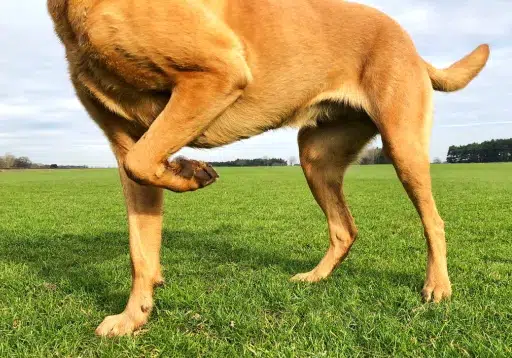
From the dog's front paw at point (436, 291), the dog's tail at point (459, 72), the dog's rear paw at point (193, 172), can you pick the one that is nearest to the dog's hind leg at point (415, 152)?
the dog's front paw at point (436, 291)

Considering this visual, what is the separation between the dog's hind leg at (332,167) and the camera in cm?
424

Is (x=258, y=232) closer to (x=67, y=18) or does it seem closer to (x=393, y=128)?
(x=393, y=128)

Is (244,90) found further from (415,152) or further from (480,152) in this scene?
(480,152)

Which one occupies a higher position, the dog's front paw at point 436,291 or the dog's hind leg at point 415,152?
the dog's hind leg at point 415,152

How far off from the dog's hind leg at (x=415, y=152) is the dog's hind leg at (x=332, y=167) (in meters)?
0.55

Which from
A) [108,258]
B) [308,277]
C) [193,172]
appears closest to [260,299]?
[308,277]

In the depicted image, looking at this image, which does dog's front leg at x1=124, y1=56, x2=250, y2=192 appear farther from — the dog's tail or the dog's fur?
the dog's tail

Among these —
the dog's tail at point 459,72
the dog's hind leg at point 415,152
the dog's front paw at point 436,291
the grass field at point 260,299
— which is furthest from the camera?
the dog's tail at point 459,72

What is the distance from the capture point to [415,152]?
3656 millimetres

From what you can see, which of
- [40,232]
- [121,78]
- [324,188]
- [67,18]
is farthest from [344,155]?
[40,232]

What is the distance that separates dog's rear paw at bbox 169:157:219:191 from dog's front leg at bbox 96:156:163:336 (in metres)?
0.52

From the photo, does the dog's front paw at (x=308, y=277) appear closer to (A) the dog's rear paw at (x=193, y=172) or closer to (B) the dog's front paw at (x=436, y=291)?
(B) the dog's front paw at (x=436, y=291)

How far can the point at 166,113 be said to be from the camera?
2750 mm

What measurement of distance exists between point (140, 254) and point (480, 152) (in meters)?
81.4
